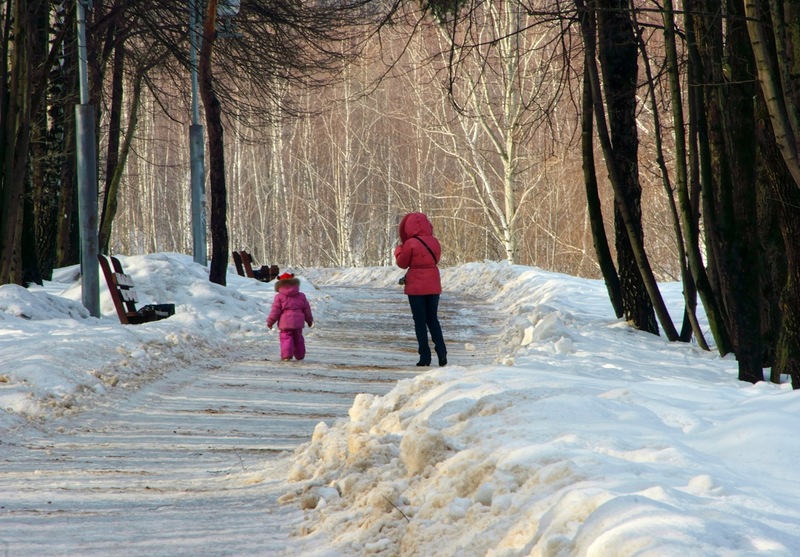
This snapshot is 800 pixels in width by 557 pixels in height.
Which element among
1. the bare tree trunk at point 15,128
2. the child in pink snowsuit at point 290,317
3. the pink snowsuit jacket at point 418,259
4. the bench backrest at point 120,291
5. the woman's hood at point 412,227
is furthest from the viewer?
the bench backrest at point 120,291

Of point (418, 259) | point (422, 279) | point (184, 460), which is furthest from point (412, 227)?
point (184, 460)

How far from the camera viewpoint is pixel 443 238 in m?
39.5

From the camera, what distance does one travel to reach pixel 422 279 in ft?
34.0

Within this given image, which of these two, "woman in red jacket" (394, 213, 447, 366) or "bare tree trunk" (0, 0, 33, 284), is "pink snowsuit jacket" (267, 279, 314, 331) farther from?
"bare tree trunk" (0, 0, 33, 284)

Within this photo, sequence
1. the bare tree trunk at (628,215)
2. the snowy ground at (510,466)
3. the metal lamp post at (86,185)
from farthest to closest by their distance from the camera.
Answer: the metal lamp post at (86,185)
the bare tree trunk at (628,215)
the snowy ground at (510,466)

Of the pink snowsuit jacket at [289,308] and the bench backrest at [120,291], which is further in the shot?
the bench backrest at [120,291]

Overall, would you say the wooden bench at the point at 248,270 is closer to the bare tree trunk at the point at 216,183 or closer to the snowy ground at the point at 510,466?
the bare tree trunk at the point at 216,183

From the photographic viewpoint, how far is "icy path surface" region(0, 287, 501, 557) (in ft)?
13.7

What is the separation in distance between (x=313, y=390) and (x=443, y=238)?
3092 cm

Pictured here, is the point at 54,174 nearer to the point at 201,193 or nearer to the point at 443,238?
the point at 201,193

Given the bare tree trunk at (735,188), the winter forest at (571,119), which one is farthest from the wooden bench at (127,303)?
the bare tree trunk at (735,188)

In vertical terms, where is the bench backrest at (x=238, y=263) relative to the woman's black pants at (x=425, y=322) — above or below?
above

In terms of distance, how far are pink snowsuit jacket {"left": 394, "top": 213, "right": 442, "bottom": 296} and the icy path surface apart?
94 centimetres

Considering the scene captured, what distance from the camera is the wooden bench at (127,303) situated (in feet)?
42.5
